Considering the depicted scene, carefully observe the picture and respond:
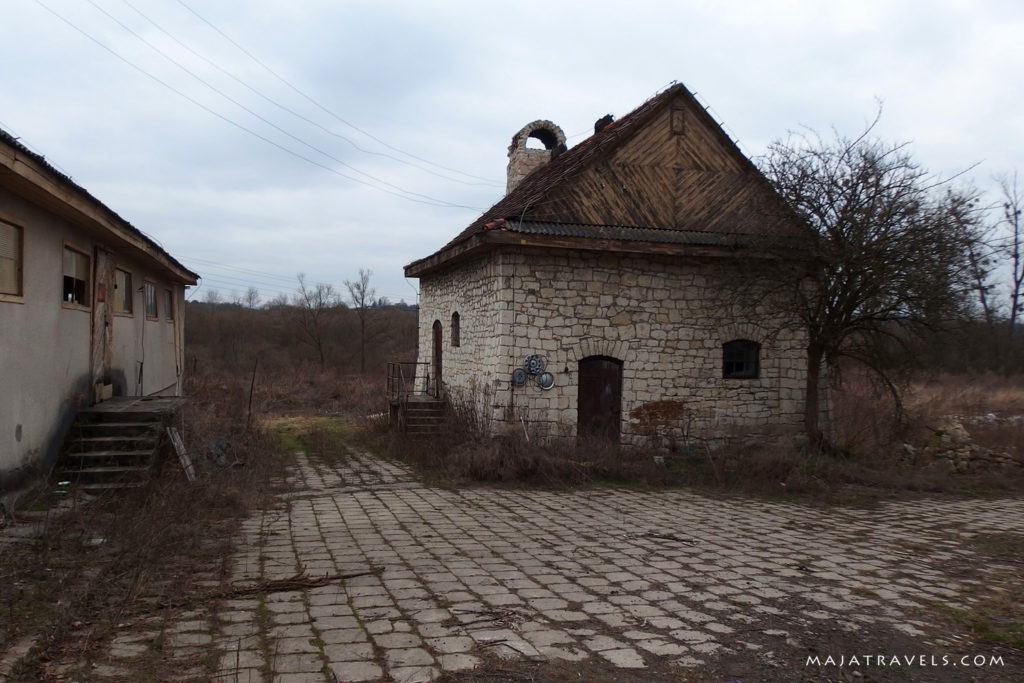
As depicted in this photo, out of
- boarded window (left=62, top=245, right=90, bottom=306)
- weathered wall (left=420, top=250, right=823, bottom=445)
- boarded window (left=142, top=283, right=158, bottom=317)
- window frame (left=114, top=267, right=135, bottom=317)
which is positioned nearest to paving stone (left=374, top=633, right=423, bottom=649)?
boarded window (left=62, top=245, right=90, bottom=306)

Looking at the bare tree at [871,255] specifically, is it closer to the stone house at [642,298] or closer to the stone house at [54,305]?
the stone house at [642,298]

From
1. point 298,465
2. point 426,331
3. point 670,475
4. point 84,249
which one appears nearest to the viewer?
point 84,249

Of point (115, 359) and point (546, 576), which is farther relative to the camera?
point (115, 359)

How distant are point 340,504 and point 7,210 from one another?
516 cm

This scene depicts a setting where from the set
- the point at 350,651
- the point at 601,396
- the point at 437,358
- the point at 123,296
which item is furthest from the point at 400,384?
the point at 350,651

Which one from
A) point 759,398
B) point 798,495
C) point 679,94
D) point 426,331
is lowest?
point 798,495

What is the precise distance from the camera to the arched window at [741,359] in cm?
1437

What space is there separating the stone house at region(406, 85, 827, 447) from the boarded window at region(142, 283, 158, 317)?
6.66 metres

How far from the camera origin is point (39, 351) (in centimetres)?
882

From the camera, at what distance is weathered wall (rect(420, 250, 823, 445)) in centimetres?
1307

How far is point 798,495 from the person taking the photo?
1134cm

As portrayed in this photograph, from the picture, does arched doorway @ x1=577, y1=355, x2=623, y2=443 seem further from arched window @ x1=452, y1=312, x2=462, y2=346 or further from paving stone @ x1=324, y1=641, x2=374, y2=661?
paving stone @ x1=324, y1=641, x2=374, y2=661

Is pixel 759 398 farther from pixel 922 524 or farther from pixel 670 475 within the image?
pixel 922 524

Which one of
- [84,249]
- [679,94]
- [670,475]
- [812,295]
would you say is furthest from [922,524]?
[84,249]
